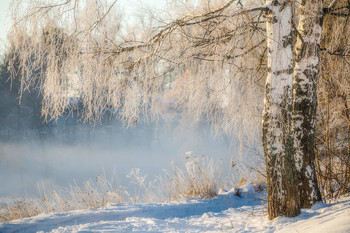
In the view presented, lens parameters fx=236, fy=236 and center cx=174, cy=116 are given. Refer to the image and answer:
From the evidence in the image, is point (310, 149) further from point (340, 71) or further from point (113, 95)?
point (113, 95)

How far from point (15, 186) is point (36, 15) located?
15.2 metres

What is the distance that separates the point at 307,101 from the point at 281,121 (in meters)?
0.37

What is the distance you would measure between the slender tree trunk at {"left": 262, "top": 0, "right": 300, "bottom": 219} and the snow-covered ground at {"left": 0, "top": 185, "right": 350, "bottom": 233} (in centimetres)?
17

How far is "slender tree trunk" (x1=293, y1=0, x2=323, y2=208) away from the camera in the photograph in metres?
2.26

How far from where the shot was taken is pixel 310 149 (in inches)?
90.7

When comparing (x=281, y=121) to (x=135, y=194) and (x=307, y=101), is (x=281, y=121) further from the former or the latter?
(x=135, y=194)

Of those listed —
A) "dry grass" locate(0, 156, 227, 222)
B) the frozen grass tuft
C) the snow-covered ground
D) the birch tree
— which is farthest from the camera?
the frozen grass tuft

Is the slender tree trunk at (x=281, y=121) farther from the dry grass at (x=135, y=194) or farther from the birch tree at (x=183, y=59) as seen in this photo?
the dry grass at (x=135, y=194)

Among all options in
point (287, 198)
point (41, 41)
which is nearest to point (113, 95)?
point (41, 41)

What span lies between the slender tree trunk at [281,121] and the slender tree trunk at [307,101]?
10cm

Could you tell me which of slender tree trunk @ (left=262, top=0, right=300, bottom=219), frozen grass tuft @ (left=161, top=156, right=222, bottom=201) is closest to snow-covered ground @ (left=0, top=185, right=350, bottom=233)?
slender tree trunk @ (left=262, top=0, right=300, bottom=219)

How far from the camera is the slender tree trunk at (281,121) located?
2223 millimetres

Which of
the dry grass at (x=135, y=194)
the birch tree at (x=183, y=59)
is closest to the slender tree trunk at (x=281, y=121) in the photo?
the birch tree at (x=183, y=59)

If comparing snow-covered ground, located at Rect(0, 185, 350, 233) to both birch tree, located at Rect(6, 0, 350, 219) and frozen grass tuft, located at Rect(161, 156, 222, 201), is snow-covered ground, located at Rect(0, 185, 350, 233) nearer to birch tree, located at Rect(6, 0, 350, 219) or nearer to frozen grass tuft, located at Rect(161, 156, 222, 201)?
birch tree, located at Rect(6, 0, 350, 219)
